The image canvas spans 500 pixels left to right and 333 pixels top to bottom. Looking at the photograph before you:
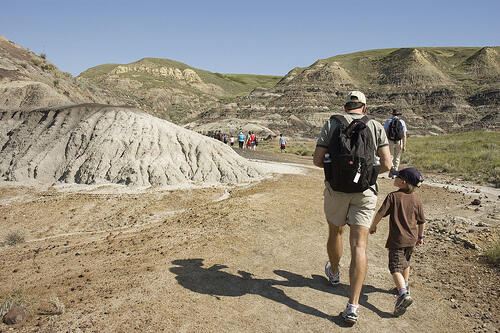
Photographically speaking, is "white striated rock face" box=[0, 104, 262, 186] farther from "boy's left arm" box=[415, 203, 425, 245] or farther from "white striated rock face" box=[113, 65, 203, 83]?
"white striated rock face" box=[113, 65, 203, 83]

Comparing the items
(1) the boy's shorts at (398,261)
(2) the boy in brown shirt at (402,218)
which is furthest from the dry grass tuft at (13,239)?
(1) the boy's shorts at (398,261)

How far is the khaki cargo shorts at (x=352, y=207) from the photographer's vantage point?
10.8 feet

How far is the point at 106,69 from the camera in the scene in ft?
351

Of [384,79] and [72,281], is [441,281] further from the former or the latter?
[384,79]

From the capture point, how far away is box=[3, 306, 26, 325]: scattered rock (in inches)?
133

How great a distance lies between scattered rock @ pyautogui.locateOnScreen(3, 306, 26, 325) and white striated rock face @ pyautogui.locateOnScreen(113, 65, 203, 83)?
356ft

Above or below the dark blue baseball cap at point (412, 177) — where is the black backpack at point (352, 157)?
above

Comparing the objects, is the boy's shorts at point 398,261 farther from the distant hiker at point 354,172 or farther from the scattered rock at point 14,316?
the scattered rock at point 14,316

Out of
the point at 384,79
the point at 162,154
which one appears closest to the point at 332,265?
the point at 162,154

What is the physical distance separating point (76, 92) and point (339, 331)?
29212 millimetres

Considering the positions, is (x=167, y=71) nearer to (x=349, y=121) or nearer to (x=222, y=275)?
(x=222, y=275)

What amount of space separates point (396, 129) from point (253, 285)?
8556mm

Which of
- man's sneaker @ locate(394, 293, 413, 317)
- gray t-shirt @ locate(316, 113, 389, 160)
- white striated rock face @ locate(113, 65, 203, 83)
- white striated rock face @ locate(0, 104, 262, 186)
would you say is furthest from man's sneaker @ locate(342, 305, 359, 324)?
white striated rock face @ locate(113, 65, 203, 83)

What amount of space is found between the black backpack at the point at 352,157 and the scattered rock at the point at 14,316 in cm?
345
